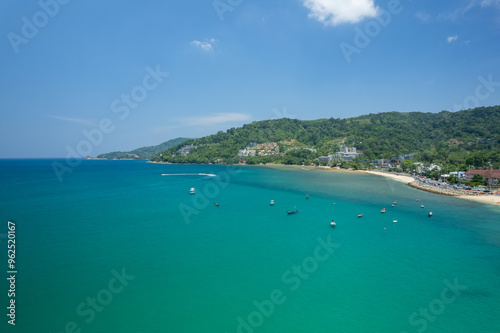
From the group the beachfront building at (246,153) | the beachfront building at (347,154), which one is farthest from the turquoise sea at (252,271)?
the beachfront building at (246,153)

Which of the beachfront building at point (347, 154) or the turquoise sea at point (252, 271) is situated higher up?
the beachfront building at point (347, 154)

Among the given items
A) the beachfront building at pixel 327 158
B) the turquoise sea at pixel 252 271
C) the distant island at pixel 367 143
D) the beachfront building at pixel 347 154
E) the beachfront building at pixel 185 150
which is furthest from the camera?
the beachfront building at pixel 185 150

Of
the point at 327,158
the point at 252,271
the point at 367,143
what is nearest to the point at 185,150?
the point at 327,158

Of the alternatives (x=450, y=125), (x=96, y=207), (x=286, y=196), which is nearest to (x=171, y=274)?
(x=96, y=207)

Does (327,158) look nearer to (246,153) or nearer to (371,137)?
(371,137)

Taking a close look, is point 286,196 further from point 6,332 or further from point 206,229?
point 6,332

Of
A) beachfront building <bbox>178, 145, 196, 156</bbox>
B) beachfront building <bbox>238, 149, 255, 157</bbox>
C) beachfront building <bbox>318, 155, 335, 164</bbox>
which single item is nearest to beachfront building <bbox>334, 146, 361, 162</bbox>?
beachfront building <bbox>318, 155, 335, 164</bbox>

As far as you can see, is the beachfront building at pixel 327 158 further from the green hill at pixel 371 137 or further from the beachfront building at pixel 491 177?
the beachfront building at pixel 491 177

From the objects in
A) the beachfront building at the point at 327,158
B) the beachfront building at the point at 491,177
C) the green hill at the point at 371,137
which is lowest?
the beachfront building at the point at 491,177

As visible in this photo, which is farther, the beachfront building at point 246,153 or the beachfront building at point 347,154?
the beachfront building at point 246,153
